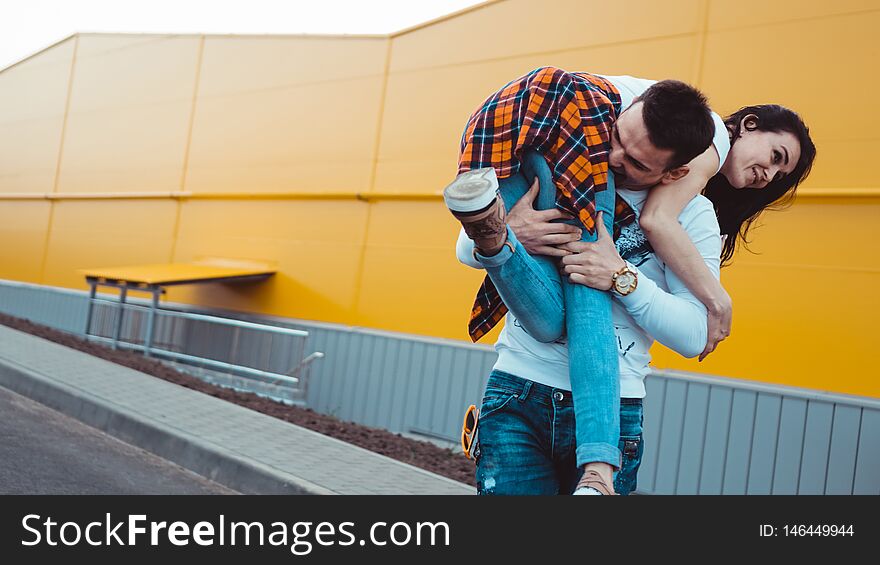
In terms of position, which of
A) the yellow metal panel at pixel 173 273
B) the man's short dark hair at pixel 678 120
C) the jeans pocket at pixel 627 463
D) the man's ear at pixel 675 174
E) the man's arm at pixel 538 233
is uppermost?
the man's short dark hair at pixel 678 120

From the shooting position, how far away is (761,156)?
220 cm

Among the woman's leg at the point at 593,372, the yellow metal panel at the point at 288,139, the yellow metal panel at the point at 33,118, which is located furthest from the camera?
the yellow metal panel at the point at 33,118

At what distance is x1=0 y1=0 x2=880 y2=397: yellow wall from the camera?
7.68 metres

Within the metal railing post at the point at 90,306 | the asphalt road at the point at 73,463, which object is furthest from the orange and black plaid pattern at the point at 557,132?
the metal railing post at the point at 90,306

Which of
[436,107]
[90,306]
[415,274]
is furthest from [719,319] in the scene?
[90,306]

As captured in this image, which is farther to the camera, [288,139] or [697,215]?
[288,139]

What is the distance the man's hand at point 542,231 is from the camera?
1.97 metres

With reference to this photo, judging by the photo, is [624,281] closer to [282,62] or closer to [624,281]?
[624,281]

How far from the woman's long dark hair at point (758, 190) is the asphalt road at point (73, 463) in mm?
3908

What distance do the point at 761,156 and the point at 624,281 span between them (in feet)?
1.80

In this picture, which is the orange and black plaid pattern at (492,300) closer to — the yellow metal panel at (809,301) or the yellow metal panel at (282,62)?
the yellow metal panel at (809,301)

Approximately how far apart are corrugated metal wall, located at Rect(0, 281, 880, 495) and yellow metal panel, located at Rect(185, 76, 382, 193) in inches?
115

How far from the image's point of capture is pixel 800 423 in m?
7.38
